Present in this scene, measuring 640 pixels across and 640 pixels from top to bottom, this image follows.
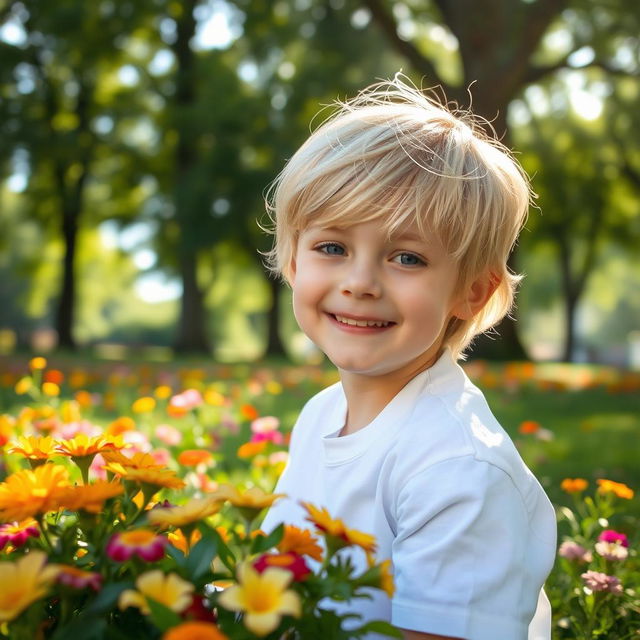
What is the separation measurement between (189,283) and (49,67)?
6.25 m

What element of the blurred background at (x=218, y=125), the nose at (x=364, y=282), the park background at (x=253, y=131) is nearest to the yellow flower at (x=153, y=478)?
the nose at (x=364, y=282)

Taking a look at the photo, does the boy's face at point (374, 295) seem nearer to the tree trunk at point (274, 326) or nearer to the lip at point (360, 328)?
the lip at point (360, 328)

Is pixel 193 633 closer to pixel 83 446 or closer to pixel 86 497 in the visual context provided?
pixel 86 497

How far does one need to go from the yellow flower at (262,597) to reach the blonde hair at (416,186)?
0.86 metres

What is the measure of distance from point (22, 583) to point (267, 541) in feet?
1.13

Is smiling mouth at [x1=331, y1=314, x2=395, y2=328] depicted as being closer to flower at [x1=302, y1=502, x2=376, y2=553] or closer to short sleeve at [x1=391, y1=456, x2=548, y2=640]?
short sleeve at [x1=391, y1=456, x2=548, y2=640]

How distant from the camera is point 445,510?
1516 mm

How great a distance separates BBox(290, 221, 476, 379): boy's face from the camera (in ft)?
5.74

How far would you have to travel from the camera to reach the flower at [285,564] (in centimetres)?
111

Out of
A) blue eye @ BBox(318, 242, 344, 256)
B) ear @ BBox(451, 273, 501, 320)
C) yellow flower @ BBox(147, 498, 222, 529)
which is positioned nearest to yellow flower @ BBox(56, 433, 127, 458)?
yellow flower @ BBox(147, 498, 222, 529)

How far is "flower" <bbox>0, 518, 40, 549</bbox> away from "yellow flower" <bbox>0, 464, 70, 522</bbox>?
0.09m

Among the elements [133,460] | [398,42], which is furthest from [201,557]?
[398,42]

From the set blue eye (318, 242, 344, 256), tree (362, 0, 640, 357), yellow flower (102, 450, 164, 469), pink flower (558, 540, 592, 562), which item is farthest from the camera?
tree (362, 0, 640, 357)

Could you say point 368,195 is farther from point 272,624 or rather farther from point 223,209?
point 223,209
